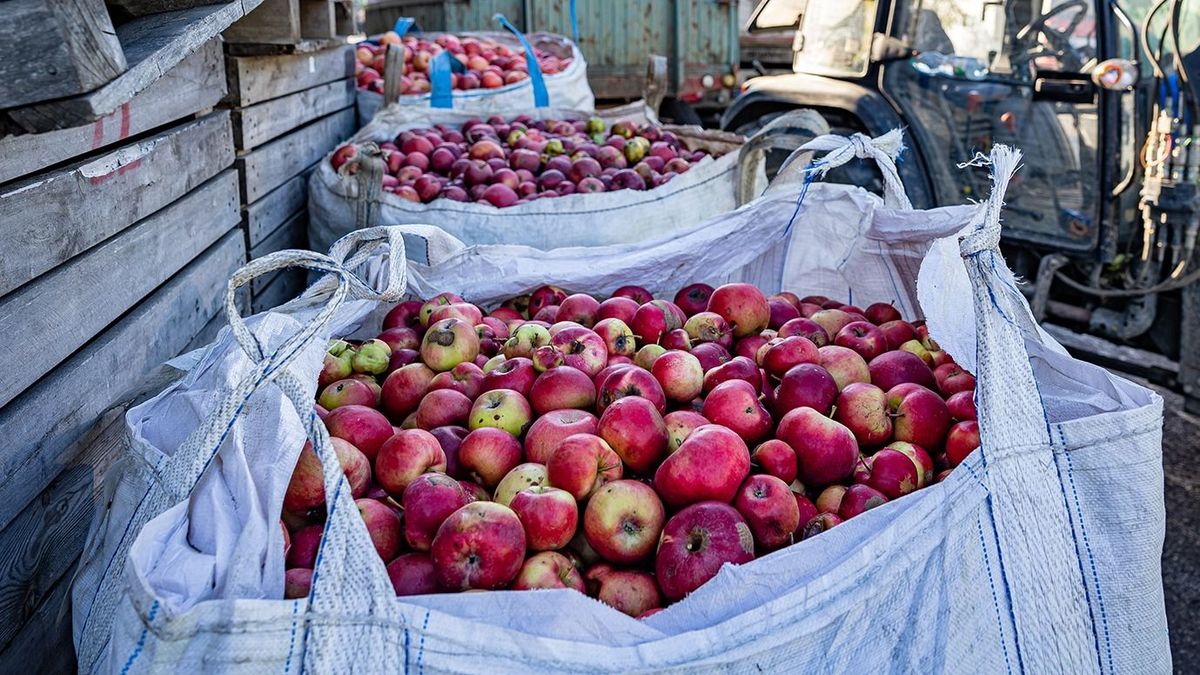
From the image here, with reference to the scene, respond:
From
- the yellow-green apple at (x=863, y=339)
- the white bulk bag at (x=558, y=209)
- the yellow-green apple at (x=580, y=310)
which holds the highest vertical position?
the white bulk bag at (x=558, y=209)

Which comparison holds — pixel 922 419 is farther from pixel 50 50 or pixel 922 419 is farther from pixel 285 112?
pixel 285 112

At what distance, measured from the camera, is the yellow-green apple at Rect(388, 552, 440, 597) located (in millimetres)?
1334

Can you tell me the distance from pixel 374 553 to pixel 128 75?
61 cm

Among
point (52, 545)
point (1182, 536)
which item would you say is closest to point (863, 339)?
point (52, 545)

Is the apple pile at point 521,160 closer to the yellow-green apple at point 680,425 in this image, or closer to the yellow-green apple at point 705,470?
the yellow-green apple at point 680,425

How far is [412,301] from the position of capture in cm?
234

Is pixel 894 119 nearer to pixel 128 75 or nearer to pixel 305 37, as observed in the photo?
pixel 305 37

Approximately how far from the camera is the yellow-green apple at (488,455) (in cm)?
162

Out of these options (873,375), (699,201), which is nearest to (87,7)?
(873,375)

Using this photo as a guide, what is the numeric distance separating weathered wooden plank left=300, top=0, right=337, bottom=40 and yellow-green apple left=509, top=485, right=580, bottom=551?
2.68 m

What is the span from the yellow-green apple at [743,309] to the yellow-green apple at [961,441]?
2.09ft

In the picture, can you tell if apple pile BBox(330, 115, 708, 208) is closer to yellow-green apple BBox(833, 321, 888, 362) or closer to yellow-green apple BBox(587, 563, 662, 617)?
yellow-green apple BBox(833, 321, 888, 362)

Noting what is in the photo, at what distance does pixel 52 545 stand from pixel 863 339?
1.68 metres

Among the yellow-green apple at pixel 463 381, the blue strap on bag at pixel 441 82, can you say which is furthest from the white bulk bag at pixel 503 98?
the yellow-green apple at pixel 463 381
